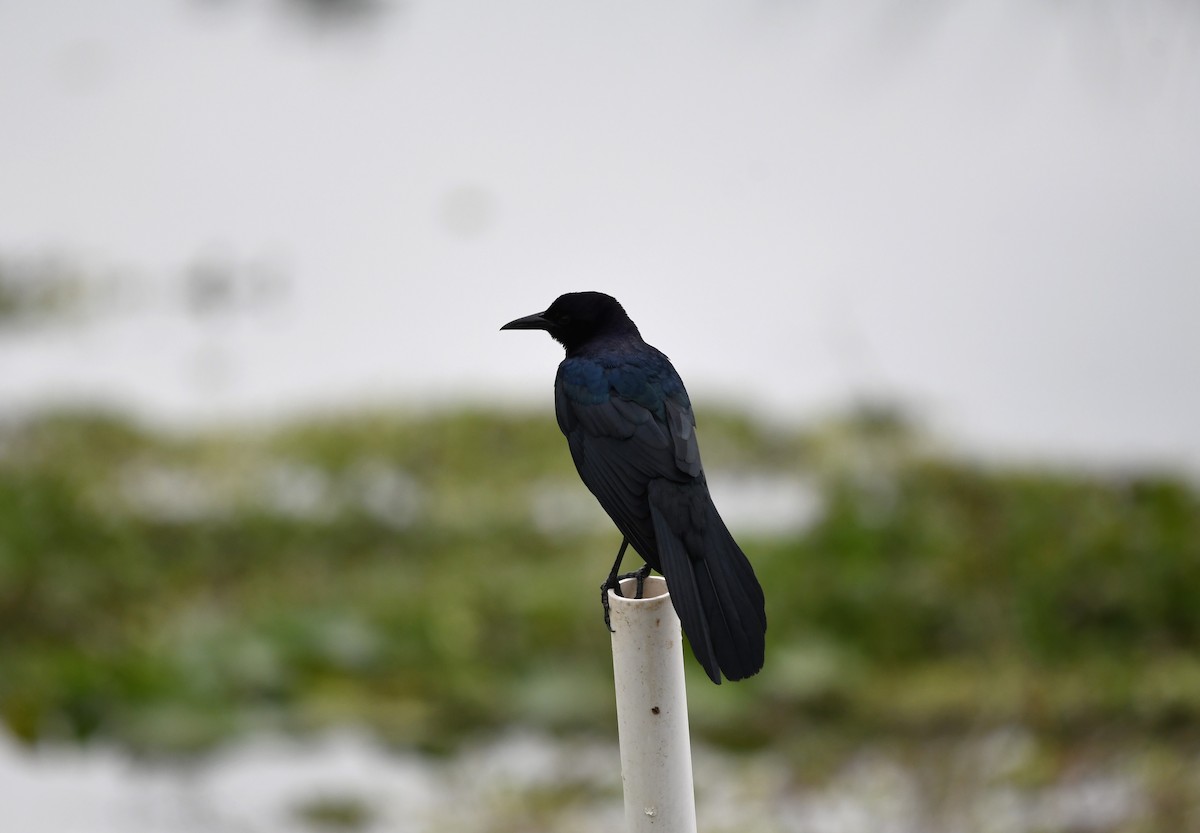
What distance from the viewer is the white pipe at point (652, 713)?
1.27 m

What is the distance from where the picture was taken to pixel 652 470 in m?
1.47

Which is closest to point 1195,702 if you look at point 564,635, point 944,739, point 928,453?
point 944,739

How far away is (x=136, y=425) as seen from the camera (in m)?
4.21

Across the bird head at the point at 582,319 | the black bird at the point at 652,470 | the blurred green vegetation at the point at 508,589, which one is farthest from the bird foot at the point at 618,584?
the blurred green vegetation at the point at 508,589

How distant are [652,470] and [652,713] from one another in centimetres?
30

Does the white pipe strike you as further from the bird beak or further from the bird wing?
the bird beak

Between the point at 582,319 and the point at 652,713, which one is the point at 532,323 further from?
the point at 652,713

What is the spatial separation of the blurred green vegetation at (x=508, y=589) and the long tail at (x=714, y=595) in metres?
1.78

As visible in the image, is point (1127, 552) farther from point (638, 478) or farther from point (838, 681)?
point (638, 478)

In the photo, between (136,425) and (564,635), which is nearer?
(564,635)

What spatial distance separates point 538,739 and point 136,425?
1861mm

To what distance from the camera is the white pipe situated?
1267 mm

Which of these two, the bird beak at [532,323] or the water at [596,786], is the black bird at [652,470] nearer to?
the bird beak at [532,323]

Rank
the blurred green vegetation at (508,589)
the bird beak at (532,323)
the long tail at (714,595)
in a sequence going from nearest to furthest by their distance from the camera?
the long tail at (714,595), the bird beak at (532,323), the blurred green vegetation at (508,589)
